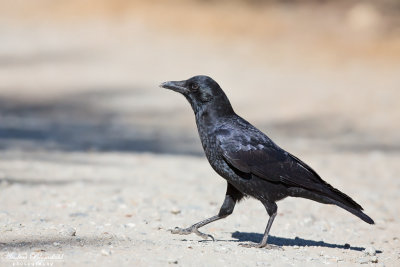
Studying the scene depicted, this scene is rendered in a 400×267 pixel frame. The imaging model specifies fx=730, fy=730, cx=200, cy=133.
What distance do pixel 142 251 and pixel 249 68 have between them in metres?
14.8

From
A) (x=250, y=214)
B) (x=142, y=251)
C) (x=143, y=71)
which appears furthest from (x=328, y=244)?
(x=143, y=71)

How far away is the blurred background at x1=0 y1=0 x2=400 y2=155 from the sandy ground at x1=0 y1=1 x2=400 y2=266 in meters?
0.06

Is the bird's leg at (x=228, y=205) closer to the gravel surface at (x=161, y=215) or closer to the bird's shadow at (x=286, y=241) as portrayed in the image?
the gravel surface at (x=161, y=215)

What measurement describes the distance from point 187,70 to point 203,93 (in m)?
13.0

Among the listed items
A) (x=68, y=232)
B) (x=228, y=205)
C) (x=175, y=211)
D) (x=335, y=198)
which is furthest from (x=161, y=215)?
(x=335, y=198)

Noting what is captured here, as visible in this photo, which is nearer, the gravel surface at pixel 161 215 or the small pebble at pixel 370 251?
the gravel surface at pixel 161 215

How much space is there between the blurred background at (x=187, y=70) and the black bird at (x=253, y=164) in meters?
6.02

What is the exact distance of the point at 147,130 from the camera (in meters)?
14.2

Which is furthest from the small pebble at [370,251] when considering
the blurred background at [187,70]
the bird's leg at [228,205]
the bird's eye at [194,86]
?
the blurred background at [187,70]

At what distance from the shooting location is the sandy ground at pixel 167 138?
5.83 meters

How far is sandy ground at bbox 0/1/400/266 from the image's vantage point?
19.1 feet

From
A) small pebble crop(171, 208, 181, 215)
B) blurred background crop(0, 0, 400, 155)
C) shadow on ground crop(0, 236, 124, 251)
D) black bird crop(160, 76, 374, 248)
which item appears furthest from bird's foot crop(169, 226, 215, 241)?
blurred background crop(0, 0, 400, 155)

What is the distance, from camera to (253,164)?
5715 millimetres

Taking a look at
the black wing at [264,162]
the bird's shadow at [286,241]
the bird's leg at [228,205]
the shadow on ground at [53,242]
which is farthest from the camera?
the bird's shadow at [286,241]
